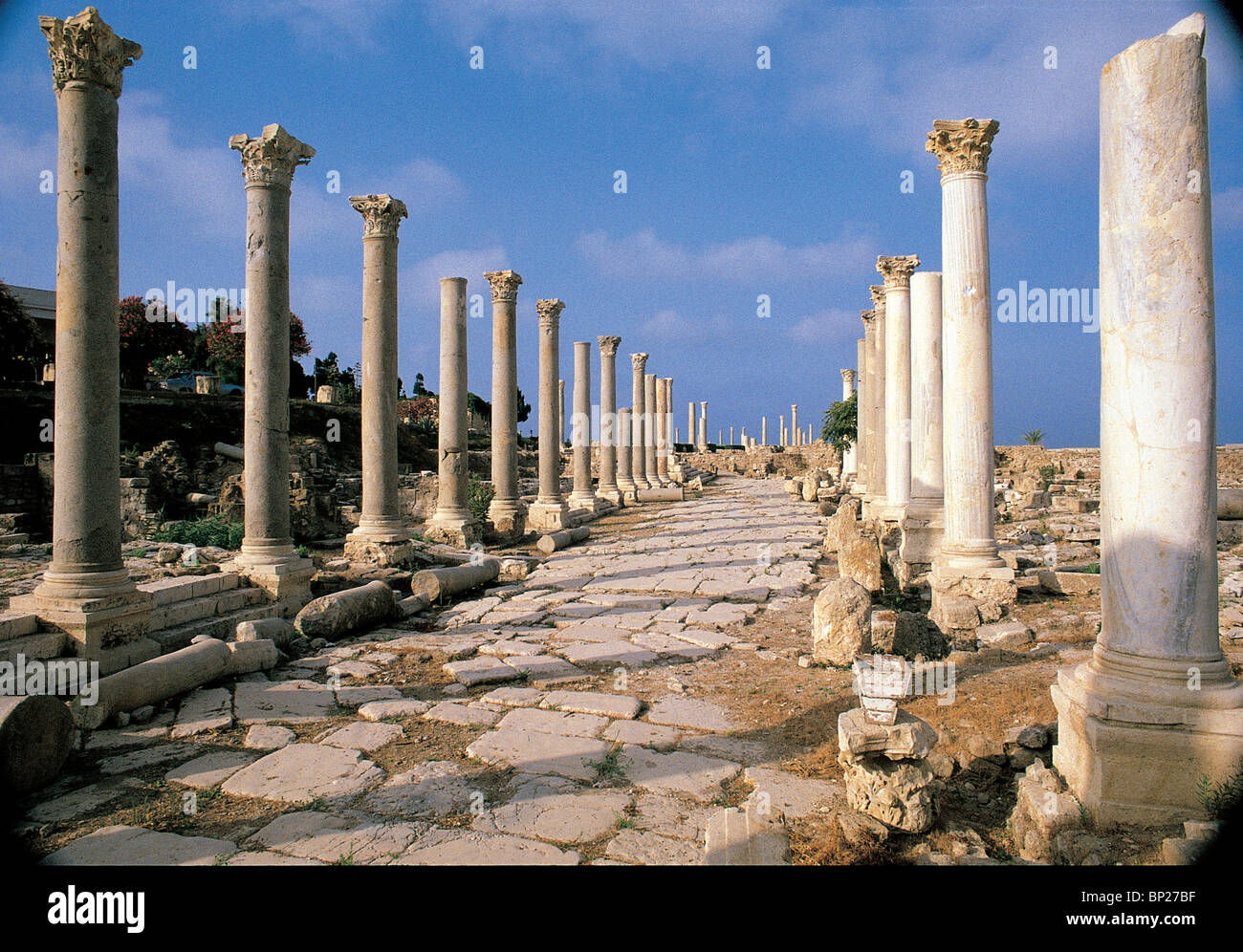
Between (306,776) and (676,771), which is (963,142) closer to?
(676,771)

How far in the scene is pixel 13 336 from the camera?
26328 millimetres

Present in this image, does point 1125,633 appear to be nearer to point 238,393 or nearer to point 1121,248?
point 1121,248

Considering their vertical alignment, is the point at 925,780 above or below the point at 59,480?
below

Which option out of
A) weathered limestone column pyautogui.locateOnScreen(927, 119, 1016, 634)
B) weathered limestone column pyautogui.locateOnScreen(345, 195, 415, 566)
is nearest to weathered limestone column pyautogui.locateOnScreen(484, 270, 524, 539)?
weathered limestone column pyautogui.locateOnScreen(345, 195, 415, 566)

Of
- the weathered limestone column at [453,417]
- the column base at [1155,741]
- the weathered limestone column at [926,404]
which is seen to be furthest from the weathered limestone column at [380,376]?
the column base at [1155,741]

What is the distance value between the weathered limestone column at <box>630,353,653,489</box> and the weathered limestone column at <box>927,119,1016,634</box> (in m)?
20.8

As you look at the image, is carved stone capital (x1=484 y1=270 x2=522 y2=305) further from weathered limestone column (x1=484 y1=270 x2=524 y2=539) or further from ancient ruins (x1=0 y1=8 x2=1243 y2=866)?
ancient ruins (x1=0 y1=8 x2=1243 y2=866)

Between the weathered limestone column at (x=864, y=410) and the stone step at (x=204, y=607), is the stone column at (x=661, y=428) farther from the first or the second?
the stone step at (x=204, y=607)

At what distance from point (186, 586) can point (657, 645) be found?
15.8 feet

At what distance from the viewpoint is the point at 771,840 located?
325cm

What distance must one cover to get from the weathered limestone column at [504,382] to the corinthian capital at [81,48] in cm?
1010
